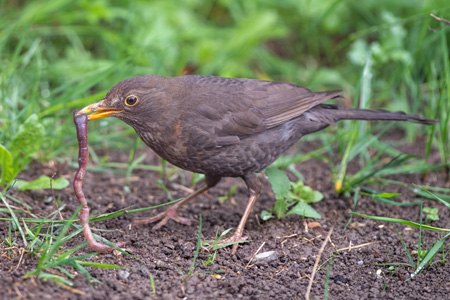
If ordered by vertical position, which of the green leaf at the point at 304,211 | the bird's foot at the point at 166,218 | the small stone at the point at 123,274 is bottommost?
the bird's foot at the point at 166,218

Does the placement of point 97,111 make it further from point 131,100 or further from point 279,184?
point 279,184

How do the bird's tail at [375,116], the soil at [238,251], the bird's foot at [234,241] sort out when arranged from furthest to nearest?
the bird's tail at [375,116] → the bird's foot at [234,241] → the soil at [238,251]

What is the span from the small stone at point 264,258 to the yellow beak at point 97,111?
1.43 meters

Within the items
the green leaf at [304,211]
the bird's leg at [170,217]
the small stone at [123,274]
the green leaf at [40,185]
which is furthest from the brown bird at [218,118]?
the small stone at [123,274]

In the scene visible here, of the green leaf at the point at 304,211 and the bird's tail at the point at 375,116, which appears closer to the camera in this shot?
the green leaf at the point at 304,211

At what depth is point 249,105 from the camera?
14.5 ft

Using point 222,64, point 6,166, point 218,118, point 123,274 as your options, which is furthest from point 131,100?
point 222,64

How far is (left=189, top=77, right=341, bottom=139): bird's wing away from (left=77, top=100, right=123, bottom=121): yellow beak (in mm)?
629

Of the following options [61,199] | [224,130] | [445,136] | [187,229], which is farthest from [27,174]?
[445,136]

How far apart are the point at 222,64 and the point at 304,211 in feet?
9.72

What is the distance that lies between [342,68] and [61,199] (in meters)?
4.23

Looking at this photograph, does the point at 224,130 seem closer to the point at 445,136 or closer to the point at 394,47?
the point at 445,136

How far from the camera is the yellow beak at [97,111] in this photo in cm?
394

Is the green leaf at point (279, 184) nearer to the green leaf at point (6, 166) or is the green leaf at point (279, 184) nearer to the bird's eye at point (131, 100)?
the bird's eye at point (131, 100)
